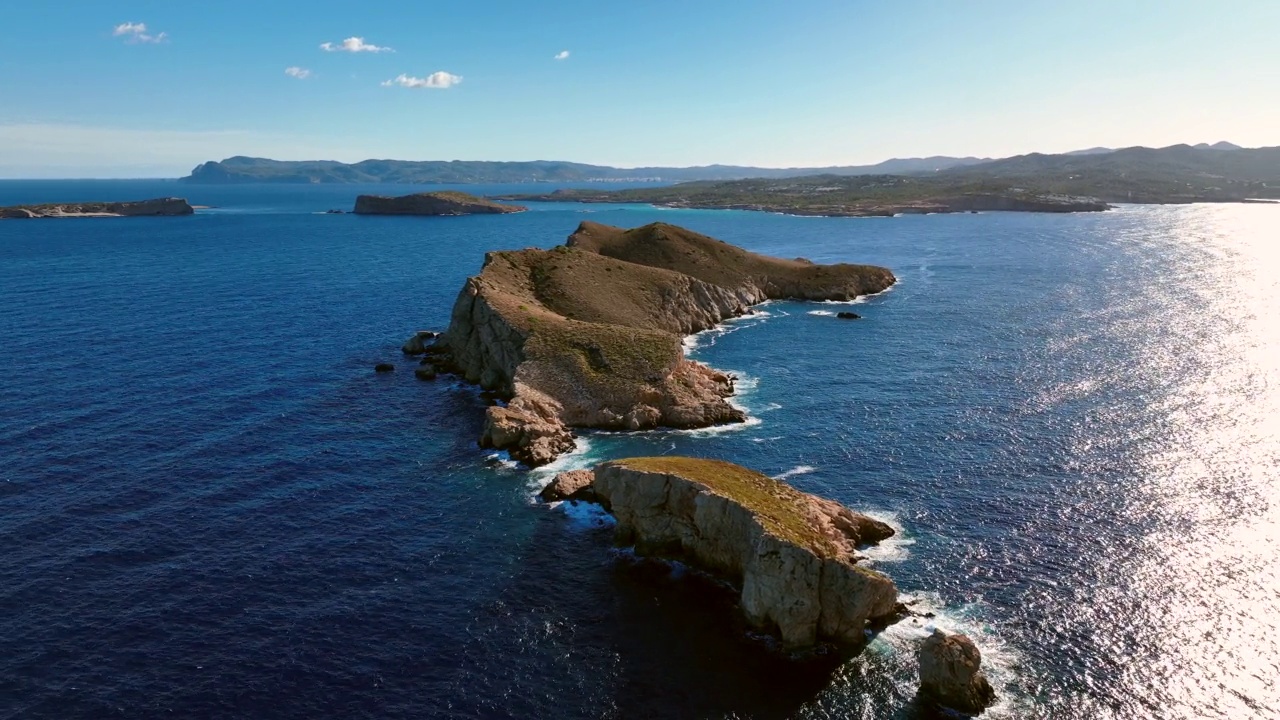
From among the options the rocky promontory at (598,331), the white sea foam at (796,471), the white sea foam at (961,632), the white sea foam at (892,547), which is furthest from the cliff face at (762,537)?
the rocky promontory at (598,331)

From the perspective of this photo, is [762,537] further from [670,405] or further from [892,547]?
[670,405]

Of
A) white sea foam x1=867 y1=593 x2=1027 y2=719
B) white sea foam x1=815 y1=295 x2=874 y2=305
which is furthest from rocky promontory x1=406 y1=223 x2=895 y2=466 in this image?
white sea foam x1=867 y1=593 x2=1027 y2=719

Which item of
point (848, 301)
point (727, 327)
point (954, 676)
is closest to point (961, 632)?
point (954, 676)

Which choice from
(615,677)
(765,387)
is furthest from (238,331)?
(615,677)

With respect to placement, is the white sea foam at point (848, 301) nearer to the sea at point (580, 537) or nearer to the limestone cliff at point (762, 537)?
the sea at point (580, 537)

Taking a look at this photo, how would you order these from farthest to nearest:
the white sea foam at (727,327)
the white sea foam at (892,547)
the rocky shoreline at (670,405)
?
the white sea foam at (727,327) < the white sea foam at (892,547) < the rocky shoreline at (670,405)

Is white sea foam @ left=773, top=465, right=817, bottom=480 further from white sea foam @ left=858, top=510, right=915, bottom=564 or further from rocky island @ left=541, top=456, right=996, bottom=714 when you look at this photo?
white sea foam @ left=858, top=510, right=915, bottom=564
